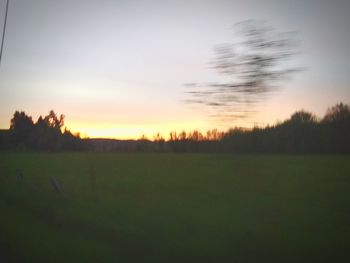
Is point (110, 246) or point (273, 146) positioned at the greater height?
point (273, 146)

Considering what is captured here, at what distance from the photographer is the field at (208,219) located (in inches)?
270

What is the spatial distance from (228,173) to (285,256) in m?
1.98

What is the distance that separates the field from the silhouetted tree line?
408 centimetres

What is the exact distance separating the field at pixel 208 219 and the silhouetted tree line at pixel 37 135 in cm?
408

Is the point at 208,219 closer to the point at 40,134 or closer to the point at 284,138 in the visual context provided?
the point at 284,138

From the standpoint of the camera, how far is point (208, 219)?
29.0 feet

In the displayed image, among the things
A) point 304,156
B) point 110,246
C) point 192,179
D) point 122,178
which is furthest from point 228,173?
point 122,178

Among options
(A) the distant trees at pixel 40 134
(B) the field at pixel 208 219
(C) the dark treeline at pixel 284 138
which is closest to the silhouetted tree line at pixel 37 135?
(A) the distant trees at pixel 40 134

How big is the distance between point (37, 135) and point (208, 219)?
575 inches

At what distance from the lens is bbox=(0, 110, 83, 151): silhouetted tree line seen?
16567mm

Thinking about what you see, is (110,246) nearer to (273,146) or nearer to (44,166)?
(273,146)

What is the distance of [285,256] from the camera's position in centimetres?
650

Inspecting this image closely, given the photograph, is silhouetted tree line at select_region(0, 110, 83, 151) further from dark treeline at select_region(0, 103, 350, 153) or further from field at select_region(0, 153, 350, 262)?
dark treeline at select_region(0, 103, 350, 153)

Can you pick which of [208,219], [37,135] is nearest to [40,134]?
[37,135]
